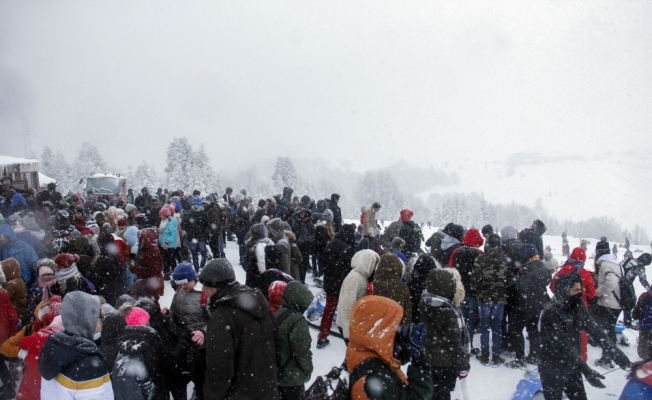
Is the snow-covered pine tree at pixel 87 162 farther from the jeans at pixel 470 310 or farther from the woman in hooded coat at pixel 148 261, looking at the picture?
the jeans at pixel 470 310

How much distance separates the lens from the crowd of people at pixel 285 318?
2.84 metres

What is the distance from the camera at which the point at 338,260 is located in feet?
21.1

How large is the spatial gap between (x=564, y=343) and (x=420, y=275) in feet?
6.66

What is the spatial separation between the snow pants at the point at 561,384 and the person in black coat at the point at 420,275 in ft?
5.83

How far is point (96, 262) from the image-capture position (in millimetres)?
6145

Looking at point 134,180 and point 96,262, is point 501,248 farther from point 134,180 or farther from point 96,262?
point 134,180

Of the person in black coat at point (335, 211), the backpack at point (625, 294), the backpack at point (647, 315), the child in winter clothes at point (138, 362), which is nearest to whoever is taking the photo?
the child in winter clothes at point (138, 362)

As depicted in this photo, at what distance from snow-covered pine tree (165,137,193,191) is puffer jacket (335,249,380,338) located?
47307mm

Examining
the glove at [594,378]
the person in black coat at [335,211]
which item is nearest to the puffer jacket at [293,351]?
the glove at [594,378]

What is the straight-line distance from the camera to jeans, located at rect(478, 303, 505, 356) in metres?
6.14

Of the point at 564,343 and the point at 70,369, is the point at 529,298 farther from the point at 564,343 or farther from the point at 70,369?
the point at 70,369

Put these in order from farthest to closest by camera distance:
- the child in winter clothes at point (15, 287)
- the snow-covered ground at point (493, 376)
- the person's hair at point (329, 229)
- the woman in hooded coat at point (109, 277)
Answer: the person's hair at point (329, 229) → the woman in hooded coat at point (109, 277) → the snow-covered ground at point (493, 376) → the child in winter clothes at point (15, 287)

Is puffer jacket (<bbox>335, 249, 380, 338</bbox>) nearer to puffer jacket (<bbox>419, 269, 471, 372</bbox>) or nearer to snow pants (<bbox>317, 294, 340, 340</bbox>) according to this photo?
puffer jacket (<bbox>419, 269, 471, 372</bbox>)

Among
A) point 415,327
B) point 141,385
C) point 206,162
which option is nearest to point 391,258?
point 415,327
